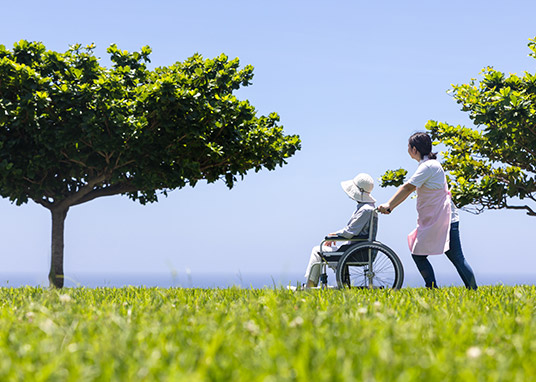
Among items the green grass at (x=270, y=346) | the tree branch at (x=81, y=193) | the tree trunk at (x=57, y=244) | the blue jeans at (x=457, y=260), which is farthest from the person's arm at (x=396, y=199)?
the tree trunk at (x=57, y=244)

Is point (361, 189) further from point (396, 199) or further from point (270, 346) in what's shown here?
point (270, 346)

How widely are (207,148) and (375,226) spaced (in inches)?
221

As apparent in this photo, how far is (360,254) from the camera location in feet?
28.4

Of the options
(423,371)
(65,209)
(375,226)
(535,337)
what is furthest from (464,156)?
(423,371)

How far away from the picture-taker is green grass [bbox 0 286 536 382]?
7.98 ft

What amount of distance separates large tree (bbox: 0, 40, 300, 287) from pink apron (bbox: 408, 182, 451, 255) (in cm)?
597

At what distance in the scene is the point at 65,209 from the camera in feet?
50.0

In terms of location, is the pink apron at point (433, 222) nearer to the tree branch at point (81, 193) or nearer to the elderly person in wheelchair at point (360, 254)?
the elderly person in wheelchair at point (360, 254)

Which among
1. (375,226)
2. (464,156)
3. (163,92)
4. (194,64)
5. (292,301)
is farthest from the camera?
(464,156)

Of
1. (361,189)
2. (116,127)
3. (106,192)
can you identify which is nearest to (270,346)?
(361,189)

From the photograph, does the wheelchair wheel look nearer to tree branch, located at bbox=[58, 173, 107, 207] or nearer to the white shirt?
the white shirt

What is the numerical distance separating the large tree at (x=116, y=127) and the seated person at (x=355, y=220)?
449cm

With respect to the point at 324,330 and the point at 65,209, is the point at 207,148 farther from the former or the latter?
the point at 324,330

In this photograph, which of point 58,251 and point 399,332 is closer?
point 399,332
